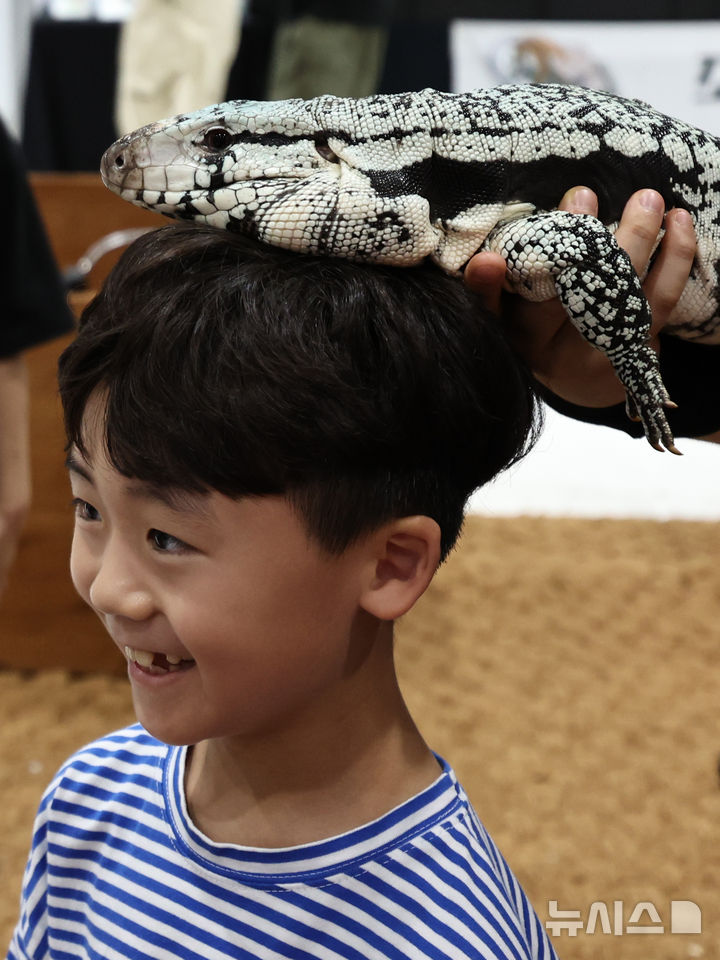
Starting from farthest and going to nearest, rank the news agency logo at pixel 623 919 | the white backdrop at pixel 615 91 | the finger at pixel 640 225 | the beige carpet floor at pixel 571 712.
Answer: the white backdrop at pixel 615 91, the beige carpet floor at pixel 571 712, the news agency logo at pixel 623 919, the finger at pixel 640 225

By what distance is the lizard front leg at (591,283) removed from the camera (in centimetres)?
79

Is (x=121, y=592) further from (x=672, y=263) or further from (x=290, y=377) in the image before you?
(x=672, y=263)

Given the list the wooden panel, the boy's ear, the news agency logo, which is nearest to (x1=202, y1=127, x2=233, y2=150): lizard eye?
the boy's ear

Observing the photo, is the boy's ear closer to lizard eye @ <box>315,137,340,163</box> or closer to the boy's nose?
the boy's nose

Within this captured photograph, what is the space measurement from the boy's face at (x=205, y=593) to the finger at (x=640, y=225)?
1.14 feet

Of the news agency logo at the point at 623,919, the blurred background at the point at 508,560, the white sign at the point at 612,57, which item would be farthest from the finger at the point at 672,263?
the white sign at the point at 612,57

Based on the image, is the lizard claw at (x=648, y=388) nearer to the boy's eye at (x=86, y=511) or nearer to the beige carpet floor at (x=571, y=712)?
the boy's eye at (x=86, y=511)

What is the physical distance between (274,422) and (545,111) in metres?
0.35

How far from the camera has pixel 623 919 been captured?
5.33 ft

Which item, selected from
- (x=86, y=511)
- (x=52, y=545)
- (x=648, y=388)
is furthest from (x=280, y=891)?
(x=52, y=545)

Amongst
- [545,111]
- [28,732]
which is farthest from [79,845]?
[28,732]

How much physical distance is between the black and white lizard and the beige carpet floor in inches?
44.5

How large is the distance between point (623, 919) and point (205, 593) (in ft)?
3.88

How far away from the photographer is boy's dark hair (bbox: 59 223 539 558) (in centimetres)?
75
